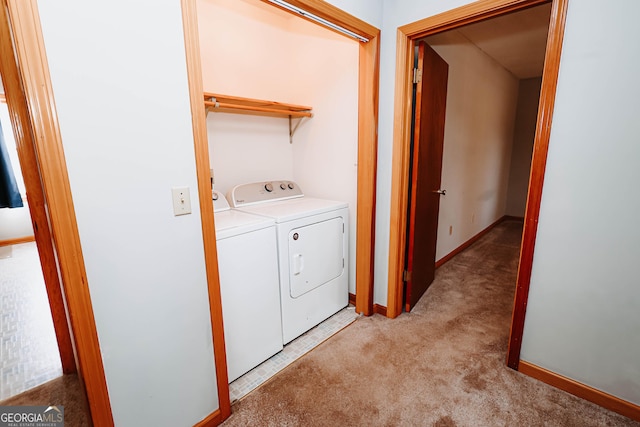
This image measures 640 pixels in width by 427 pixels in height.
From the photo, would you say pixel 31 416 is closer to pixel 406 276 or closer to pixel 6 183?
pixel 406 276

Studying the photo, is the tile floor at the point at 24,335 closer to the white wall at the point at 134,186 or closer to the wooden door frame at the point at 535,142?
the white wall at the point at 134,186

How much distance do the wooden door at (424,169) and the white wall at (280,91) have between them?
0.45 meters

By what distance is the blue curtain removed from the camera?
4.02 meters

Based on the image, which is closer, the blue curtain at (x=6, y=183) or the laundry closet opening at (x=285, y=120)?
the laundry closet opening at (x=285, y=120)

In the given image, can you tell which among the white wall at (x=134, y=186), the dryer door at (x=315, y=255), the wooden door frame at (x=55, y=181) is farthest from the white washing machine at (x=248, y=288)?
the wooden door frame at (x=55, y=181)

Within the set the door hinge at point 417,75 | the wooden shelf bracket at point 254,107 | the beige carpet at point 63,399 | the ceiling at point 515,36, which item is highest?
the ceiling at point 515,36

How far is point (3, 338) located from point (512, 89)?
6.80 meters

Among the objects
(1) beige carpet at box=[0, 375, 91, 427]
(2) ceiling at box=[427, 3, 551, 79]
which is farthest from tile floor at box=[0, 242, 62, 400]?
(2) ceiling at box=[427, 3, 551, 79]

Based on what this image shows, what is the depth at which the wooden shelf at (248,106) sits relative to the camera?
1.88 metres

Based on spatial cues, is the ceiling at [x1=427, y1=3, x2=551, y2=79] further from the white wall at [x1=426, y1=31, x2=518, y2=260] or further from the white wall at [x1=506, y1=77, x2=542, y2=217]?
the white wall at [x1=506, y1=77, x2=542, y2=217]

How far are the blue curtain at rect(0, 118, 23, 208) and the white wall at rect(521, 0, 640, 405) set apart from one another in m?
6.06

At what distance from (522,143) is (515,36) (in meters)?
2.93

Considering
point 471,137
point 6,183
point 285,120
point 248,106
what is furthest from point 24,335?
point 471,137

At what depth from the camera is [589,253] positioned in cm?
143
